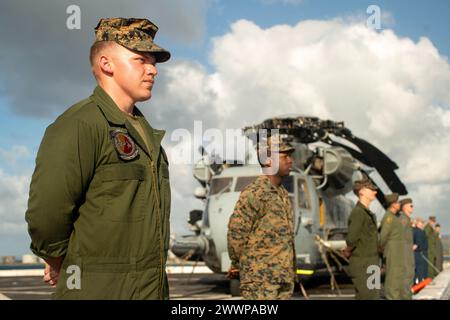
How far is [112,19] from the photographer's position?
8.94 ft

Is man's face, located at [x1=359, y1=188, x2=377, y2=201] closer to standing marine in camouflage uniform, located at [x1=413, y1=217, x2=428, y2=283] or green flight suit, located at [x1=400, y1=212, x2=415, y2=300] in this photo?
green flight suit, located at [x1=400, y1=212, x2=415, y2=300]

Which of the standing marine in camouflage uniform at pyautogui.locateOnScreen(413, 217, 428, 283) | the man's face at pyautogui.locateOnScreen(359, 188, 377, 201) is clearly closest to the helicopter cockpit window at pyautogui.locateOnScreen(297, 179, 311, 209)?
the standing marine in camouflage uniform at pyautogui.locateOnScreen(413, 217, 428, 283)

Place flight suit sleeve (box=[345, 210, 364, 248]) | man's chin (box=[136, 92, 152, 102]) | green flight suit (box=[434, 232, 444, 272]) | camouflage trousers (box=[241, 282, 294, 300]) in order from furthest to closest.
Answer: green flight suit (box=[434, 232, 444, 272]) < flight suit sleeve (box=[345, 210, 364, 248]) < camouflage trousers (box=[241, 282, 294, 300]) < man's chin (box=[136, 92, 152, 102])

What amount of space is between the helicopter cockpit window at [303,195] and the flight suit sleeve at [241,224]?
28.5 feet

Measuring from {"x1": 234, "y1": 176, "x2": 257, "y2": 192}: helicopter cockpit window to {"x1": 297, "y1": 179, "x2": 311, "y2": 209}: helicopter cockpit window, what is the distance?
1.40 m

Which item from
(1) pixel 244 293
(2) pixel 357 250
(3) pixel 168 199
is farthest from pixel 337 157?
(3) pixel 168 199

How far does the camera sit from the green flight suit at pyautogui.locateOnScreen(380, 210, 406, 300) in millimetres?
8906

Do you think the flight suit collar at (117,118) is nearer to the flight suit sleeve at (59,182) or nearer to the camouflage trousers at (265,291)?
the flight suit sleeve at (59,182)

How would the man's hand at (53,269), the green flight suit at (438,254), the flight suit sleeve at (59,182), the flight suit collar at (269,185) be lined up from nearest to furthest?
the flight suit sleeve at (59,182) → the man's hand at (53,269) → the flight suit collar at (269,185) → the green flight suit at (438,254)

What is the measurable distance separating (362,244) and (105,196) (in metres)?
5.75

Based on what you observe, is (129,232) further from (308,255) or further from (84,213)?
(308,255)

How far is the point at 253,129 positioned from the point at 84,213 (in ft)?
48.2

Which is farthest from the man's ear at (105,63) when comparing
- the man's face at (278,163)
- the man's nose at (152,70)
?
the man's face at (278,163)

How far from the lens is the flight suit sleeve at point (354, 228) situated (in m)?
7.58
